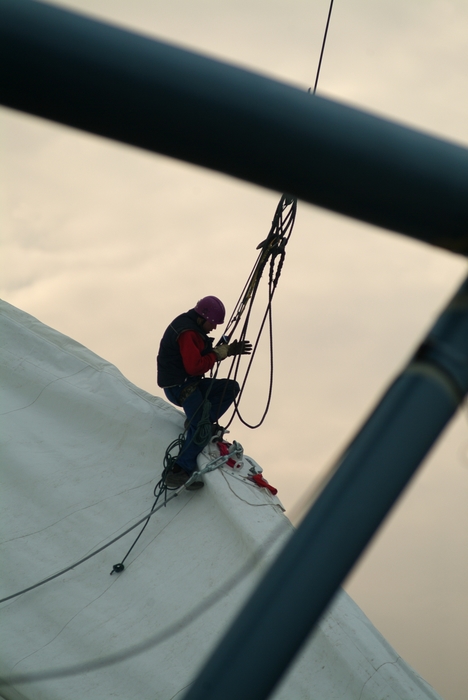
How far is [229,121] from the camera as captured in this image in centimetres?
63

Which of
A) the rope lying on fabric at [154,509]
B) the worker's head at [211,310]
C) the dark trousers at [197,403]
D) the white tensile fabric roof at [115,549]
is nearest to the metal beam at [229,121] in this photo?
the white tensile fabric roof at [115,549]

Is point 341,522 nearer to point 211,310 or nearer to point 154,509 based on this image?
point 154,509

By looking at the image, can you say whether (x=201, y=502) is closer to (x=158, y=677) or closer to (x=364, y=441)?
(x=158, y=677)

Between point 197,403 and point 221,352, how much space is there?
0.37 metres

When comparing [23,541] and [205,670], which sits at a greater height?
[205,670]

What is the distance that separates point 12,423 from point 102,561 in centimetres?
133

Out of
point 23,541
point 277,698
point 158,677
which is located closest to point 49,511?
point 23,541

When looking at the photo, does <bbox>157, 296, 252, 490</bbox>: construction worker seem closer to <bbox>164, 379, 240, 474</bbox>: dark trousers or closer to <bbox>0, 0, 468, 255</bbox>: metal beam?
<bbox>164, 379, 240, 474</bbox>: dark trousers

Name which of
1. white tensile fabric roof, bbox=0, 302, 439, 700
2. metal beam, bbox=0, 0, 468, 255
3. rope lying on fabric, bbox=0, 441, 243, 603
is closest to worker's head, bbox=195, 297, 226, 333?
white tensile fabric roof, bbox=0, 302, 439, 700

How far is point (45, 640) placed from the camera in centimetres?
302

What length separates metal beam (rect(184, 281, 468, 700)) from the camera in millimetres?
614

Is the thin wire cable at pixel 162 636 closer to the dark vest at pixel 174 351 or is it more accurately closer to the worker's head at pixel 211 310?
the dark vest at pixel 174 351

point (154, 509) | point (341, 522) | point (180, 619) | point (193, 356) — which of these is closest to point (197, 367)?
point (193, 356)

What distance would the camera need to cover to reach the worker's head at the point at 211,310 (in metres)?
4.45
